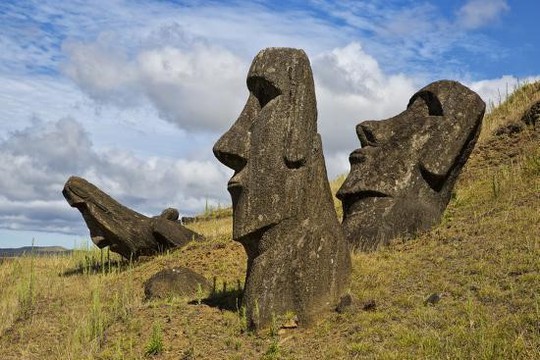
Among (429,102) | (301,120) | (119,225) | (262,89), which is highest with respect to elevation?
(429,102)

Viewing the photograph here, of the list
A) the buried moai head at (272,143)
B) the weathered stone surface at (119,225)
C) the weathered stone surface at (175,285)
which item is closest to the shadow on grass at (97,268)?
the weathered stone surface at (119,225)

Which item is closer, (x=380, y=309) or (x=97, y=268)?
(x=380, y=309)

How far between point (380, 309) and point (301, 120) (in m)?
2.72

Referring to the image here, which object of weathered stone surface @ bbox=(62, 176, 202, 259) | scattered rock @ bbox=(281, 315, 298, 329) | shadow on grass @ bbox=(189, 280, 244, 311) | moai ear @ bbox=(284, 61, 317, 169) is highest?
moai ear @ bbox=(284, 61, 317, 169)

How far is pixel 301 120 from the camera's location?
30.2 feet

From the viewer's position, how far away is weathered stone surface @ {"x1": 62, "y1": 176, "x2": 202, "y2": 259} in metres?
16.2

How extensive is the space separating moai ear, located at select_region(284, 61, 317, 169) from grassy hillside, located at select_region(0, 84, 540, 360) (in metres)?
2.14

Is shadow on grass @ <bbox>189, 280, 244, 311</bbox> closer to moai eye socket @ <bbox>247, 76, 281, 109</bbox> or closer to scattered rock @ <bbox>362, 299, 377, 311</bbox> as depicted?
scattered rock @ <bbox>362, 299, 377, 311</bbox>

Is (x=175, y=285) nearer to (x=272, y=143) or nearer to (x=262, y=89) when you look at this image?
(x=272, y=143)

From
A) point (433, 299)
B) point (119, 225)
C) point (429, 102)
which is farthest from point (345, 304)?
point (119, 225)

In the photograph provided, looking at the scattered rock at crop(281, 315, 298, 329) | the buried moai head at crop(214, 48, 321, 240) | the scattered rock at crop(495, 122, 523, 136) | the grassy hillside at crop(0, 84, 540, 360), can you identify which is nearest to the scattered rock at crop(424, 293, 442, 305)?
the grassy hillside at crop(0, 84, 540, 360)

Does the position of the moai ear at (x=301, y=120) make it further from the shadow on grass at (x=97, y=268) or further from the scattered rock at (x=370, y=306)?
the shadow on grass at (x=97, y=268)

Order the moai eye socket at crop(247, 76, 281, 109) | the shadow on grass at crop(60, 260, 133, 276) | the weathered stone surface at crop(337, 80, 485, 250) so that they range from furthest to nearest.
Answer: the shadow on grass at crop(60, 260, 133, 276)
the weathered stone surface at crop(337, 80, 485, 250)
the moai eye socket at crop(247, 76, 281, 109)

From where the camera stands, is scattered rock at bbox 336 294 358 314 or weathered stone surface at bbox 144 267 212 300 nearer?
scattered rock at bbox 336 294 358 314
